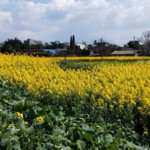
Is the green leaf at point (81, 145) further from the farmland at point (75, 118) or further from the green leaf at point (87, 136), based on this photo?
the green leaf at point (87, 136)

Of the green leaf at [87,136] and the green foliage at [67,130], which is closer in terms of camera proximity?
the green foliage at [67,130]

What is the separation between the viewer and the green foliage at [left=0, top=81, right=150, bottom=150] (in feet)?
8.46

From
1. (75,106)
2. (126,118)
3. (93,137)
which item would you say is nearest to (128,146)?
(93,137)

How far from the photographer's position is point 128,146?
8.92 ft

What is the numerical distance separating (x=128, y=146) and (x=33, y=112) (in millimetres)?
1651

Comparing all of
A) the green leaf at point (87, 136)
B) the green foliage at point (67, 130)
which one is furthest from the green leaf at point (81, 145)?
the green leaf at point (87, 136)

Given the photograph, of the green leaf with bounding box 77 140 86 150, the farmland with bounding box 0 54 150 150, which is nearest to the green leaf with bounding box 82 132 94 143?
the farmland with bounding box 0 54 150 150

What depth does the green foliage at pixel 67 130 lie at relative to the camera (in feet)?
8.46

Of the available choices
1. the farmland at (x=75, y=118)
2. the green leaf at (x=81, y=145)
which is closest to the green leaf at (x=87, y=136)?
the farmland at (x=75, y=118)

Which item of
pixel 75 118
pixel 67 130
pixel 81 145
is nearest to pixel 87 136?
pixel 81 145

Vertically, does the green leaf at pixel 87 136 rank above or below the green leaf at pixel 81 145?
above

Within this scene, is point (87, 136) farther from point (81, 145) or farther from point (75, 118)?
point (75, 118)

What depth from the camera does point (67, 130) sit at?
10.1ft

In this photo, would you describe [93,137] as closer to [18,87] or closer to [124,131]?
[124,131]
